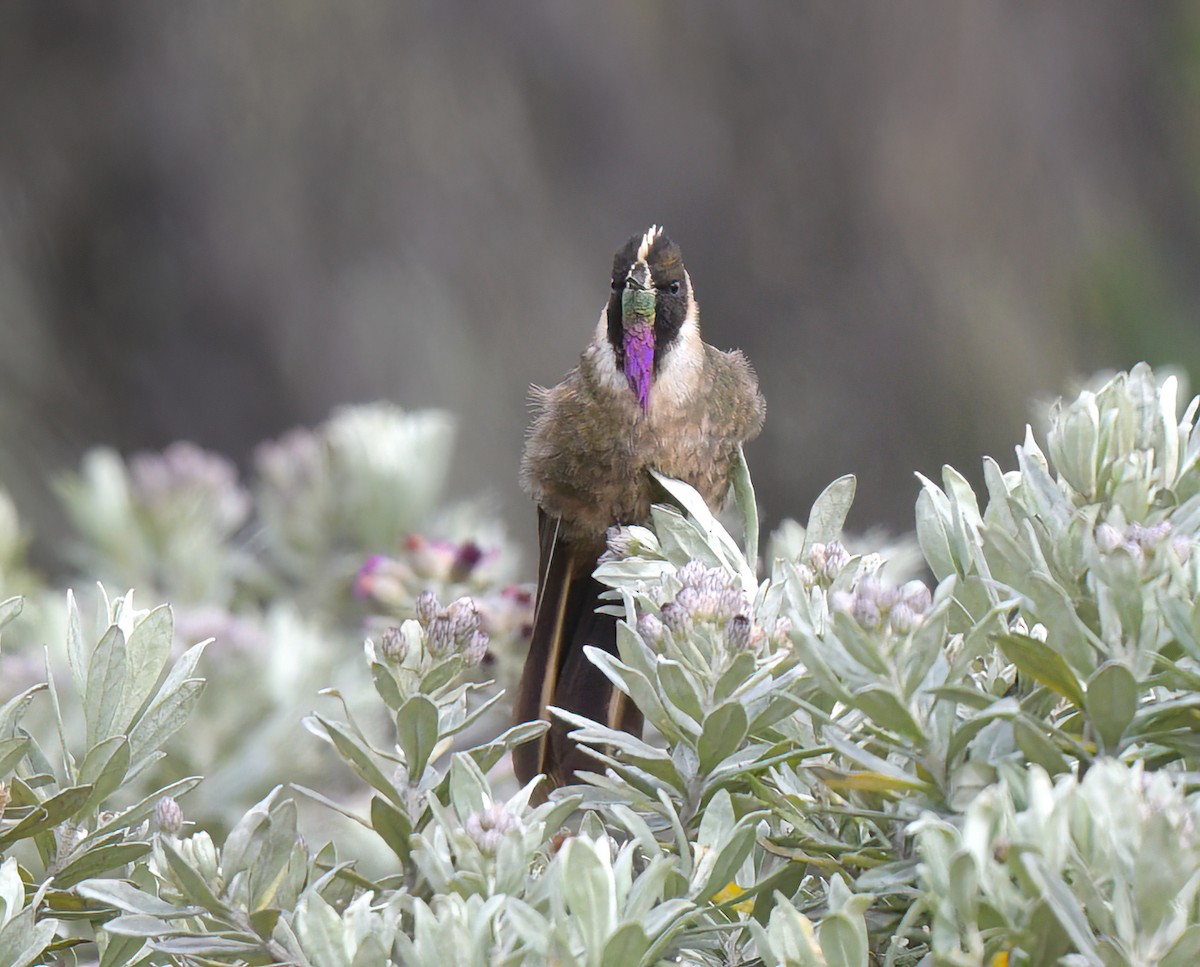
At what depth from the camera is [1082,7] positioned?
8344 millimetres

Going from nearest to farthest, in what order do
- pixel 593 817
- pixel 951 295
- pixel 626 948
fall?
pixel 626 948, pixel 593 817, pixel 951 295

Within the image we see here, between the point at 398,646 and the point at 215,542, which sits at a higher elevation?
the point at 215,542

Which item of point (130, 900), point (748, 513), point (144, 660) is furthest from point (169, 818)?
point (748, 513)

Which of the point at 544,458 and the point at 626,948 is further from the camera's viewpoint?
the point at 544,458

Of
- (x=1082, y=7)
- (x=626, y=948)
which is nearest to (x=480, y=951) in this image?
(x=626, y=948)

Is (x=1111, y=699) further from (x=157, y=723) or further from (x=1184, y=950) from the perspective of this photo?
(x=157, y=723)

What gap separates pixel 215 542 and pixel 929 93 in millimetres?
5929

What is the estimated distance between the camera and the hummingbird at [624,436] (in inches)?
93.7

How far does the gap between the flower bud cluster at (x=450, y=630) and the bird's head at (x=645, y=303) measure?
1.29m

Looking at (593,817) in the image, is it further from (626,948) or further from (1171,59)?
(1171,59)

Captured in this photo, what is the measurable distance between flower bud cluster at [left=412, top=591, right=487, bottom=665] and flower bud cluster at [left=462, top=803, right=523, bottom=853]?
19cm

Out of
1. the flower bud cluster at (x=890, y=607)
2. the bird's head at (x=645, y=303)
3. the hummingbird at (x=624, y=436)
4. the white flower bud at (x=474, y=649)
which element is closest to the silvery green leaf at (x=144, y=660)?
the white flower bud at (x=474, y=649)

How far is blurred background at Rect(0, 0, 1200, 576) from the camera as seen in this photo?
23.4 ft

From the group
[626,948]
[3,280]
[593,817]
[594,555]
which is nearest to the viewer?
[626,948]
